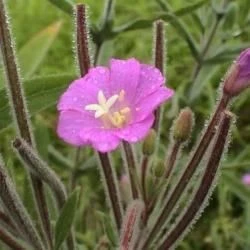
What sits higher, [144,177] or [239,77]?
[239,77]

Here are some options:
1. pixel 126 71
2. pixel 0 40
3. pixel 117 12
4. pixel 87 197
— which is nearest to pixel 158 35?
pixel 126 71

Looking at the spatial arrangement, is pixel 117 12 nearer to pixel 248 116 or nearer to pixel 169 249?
pixel 248 116

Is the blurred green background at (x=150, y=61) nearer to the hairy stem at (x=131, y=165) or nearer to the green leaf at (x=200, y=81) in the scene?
the green leaf at (x=200, y=81)

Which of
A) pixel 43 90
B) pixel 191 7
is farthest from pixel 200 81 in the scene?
pixel 43 90

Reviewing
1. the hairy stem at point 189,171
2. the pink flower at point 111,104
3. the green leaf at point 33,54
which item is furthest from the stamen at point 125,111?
the green leaf at point 33,54

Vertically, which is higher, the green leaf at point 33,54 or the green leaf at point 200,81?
the green leaf at point 33,54

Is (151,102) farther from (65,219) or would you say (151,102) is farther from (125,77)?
(65,219)

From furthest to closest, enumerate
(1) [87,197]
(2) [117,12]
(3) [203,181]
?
(2) [117,12], (1) [87,197], (3) [203,181]
